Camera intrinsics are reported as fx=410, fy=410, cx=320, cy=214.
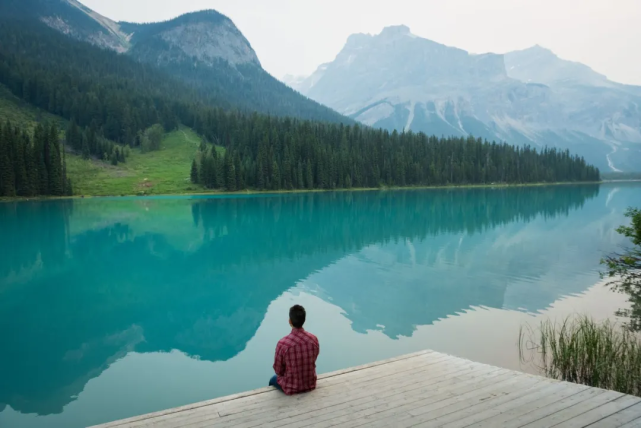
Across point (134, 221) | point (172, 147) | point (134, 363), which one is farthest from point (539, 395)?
point (172, 147)

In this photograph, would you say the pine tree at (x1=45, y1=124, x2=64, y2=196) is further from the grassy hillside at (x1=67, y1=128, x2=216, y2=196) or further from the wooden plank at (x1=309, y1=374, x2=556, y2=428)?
the wooden plank at (x1=309, y1=374, x2=556, y2=428)

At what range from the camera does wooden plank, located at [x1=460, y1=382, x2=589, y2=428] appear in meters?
6.85

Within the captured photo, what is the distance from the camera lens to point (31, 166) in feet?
290

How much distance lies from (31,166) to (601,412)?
4186 inches

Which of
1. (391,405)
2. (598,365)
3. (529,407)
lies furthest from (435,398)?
(598,365)

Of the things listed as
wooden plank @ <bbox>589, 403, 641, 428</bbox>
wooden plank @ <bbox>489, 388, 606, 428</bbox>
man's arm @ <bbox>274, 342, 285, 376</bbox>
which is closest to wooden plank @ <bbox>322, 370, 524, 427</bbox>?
wooden plank @ <bbox>489, 388, 606, 428</bbox>

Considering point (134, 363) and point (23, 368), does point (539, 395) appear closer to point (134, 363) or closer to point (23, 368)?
point (134, 363)

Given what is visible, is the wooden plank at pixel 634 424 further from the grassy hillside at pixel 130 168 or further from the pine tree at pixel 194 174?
the pine tree at pixel 194 174

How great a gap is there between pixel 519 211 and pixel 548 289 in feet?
157

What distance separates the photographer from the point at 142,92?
190 meters

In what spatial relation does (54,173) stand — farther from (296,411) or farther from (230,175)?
(296,411)

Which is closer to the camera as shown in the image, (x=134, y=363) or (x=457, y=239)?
(x=134, y=363)

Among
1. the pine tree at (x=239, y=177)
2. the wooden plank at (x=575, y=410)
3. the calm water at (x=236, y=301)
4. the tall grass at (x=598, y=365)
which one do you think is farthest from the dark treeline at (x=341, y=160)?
the wooden plank at (x=575, y=410)

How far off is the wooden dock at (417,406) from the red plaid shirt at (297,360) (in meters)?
0.22
